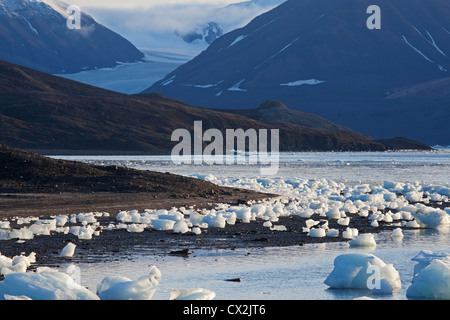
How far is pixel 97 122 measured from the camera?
331ft

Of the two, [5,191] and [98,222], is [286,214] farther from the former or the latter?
[5,191]

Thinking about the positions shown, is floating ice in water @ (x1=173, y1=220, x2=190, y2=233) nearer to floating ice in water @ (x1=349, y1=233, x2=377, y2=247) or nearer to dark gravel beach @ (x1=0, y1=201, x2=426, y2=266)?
dark gravel beach @ (x1=0, y1=201, x2=426, y2=266)

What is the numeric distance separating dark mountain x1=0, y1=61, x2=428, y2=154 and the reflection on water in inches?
2831

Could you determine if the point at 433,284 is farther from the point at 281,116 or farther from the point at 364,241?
the point at 281,116

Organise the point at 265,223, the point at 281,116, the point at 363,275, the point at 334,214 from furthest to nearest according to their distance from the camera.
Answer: the point at 281,116
the point at 334,214
the point at 265,223
the point at 363,275

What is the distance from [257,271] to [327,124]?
133986 millimetres

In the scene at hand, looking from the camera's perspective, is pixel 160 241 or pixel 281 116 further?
pixel 281 116

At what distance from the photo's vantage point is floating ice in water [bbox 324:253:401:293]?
35.9 ft

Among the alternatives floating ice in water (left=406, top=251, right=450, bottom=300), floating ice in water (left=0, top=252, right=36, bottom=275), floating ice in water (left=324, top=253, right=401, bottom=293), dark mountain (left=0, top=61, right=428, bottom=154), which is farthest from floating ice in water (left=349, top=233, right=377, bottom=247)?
dark mountain (left=0, top=61, right=428, bottom=154)

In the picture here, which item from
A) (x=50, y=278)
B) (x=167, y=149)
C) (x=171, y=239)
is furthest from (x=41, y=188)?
(x=167, y=149)

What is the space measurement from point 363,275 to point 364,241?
4.17 meters

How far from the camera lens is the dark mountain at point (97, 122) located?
90.1 meters

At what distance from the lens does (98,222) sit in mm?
17766

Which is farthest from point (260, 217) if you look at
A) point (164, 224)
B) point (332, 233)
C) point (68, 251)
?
point (68, 251)
